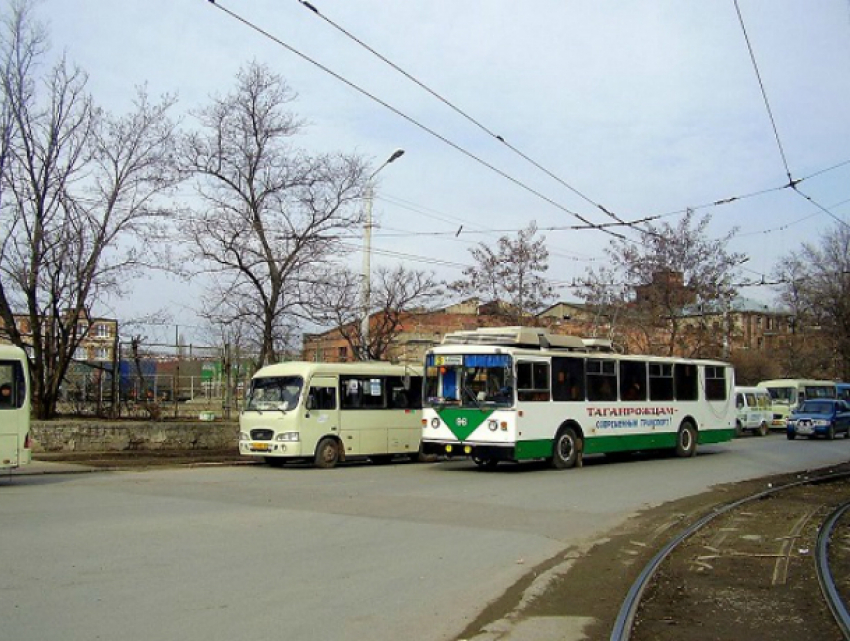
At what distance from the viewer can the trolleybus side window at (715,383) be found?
26219 millimetres

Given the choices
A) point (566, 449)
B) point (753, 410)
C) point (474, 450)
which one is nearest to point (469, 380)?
point (474, 450)

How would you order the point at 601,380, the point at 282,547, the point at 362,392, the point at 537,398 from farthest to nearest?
the point at 362,392, the point at 601,380, the point at 537,398, the point at 282,547

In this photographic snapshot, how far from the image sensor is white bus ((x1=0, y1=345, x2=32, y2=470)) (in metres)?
15.7

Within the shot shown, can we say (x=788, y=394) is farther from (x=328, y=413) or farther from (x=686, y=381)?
(x=328, y=413)

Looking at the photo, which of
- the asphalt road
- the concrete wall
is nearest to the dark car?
the asphalt road

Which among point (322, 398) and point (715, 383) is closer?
point (322, 398)

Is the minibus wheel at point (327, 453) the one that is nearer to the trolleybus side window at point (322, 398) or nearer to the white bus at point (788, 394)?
the trolleybus side window at point (322, 398)

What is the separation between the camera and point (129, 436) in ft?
78.8

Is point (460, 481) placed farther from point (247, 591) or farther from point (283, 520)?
point (247, 591)

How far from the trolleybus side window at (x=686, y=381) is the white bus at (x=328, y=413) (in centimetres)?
787

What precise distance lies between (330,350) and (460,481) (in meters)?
18.7

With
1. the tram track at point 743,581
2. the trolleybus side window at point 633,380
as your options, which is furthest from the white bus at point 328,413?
the tram track at point 743,581

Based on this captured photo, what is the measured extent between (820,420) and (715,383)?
1239 centimetres

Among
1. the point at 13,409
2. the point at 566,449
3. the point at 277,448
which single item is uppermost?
the point at 13,409
